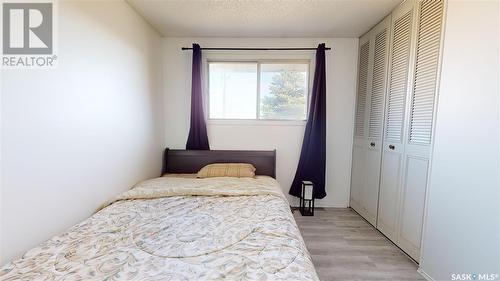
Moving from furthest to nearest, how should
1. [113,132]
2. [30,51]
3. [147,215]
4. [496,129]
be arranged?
[113,132] → [147,215] → [30,51] → [496,129]

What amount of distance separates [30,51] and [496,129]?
8.80 feet

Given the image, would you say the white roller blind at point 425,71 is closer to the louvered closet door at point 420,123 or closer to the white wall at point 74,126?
the louvered closet door at point 420,123

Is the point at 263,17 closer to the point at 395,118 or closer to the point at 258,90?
the point at 258,90

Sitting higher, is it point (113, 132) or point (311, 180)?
point (113, 132)

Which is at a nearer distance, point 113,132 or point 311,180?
point 113,132

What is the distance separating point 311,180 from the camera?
302 centimetres

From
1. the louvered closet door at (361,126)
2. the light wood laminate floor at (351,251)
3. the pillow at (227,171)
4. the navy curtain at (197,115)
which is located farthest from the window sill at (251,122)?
the light wood laminate floor at (351,251)

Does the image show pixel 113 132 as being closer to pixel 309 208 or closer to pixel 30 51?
pixel 30 51

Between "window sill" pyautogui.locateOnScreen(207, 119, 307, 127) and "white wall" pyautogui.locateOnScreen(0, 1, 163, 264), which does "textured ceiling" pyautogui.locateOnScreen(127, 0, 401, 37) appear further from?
"window sill" pyautogui.locateOnScreen(207, 119, 307, 127)

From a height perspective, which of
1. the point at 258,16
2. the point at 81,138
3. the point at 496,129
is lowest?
the point at 81,138

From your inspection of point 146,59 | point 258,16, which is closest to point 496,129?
point 258,16

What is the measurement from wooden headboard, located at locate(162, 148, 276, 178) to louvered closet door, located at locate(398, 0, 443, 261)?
1521mm

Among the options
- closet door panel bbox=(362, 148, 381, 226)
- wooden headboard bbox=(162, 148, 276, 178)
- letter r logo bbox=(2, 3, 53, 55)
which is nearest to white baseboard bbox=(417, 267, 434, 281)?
closet door panel bbox=(362, 148, 381, 226)

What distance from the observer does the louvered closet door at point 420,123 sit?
174 cm
